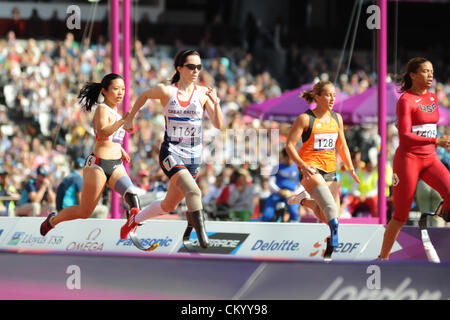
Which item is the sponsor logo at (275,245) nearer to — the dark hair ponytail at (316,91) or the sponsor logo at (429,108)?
the dark hair ponytail at (316,91)

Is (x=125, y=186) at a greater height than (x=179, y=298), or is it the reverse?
(x=125, y=186)

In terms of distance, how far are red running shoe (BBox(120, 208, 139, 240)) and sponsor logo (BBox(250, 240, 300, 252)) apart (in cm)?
A: 150

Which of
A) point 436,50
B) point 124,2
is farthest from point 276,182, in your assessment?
point 436,50

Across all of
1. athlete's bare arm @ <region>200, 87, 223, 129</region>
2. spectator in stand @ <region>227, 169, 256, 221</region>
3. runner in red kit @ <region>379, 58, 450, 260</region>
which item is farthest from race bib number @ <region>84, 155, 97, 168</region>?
spectator in stand @ <region>227, 169, 256, 221</region>

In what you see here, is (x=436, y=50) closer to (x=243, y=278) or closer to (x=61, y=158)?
(x=61, y=158)

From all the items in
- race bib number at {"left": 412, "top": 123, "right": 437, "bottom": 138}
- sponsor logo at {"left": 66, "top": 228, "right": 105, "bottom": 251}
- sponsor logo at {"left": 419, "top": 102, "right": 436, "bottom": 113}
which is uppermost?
sponsor logo at {"left": 419, "top": 102, "right": 436, "bottom": 113}

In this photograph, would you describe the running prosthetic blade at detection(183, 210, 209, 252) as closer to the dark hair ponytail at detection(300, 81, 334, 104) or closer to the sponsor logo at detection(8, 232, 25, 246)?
the dark hair ponytail at detection(300, 81, 334, 104)

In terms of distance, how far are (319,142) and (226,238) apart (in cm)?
187

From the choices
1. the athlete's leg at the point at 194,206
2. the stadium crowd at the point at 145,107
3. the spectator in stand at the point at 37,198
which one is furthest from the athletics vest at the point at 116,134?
the spectator in stand at the point at 37,198

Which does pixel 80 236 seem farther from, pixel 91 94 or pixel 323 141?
pixel 323 141

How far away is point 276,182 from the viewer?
16.7 m

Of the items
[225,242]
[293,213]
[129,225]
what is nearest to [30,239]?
[129,225]

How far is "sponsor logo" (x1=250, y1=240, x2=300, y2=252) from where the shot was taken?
40.8 ft

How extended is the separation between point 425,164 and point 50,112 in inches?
556
